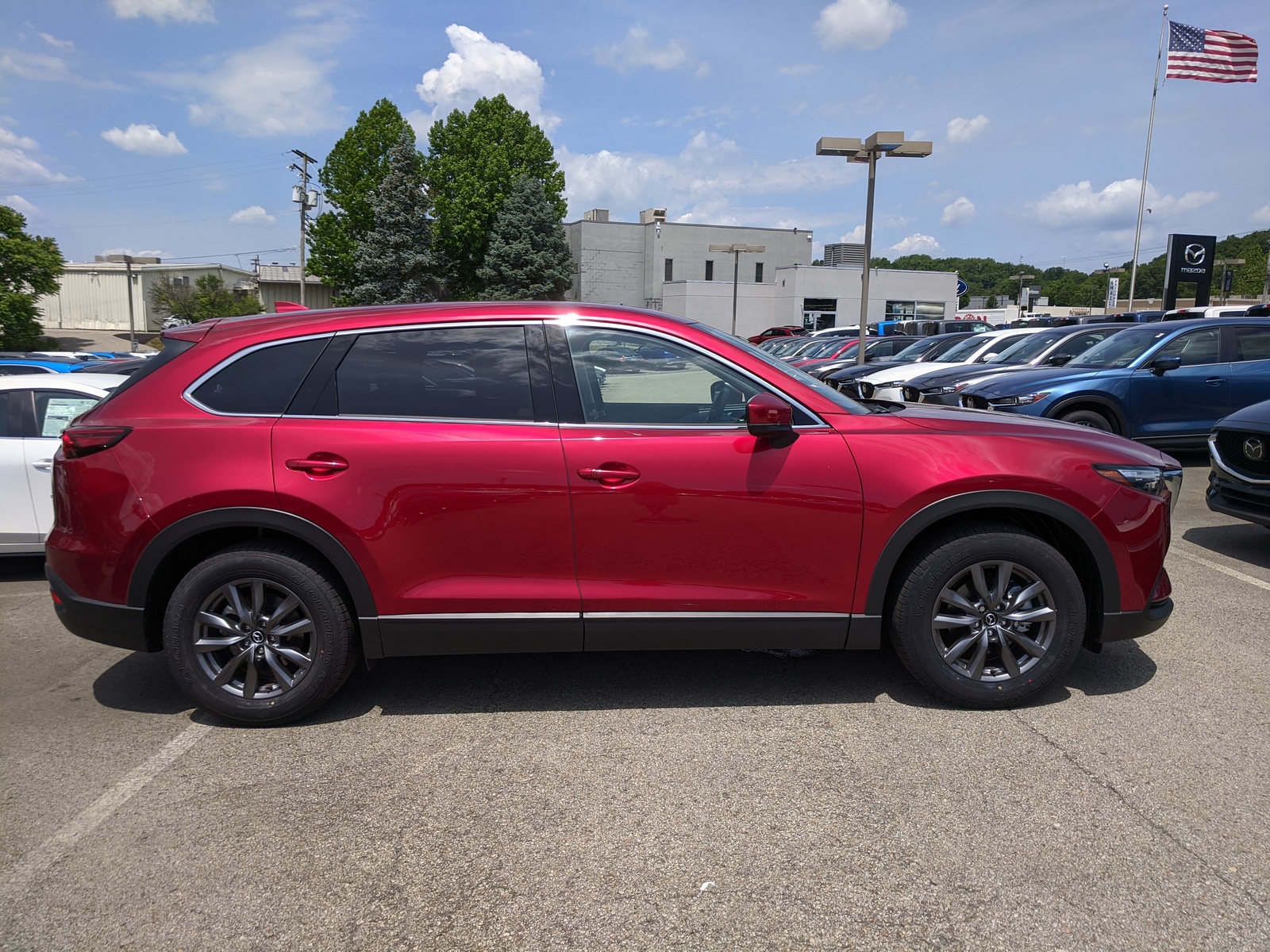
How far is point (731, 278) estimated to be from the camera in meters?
63.3

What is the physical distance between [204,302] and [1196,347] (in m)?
59.7

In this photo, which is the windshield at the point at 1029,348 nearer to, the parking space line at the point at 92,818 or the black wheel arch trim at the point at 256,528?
the black wheel arch trim at the point at 256,528

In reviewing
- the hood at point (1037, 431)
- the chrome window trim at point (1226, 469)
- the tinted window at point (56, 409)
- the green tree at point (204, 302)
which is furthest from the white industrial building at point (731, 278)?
the hood at point (1037, 431)

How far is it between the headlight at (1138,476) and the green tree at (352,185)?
163ft

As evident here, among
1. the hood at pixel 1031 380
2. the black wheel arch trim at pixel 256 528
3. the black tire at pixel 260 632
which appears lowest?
the black tire at pixel 260 632

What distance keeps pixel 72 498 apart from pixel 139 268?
89356 millimetres

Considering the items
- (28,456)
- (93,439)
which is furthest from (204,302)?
(93,439)

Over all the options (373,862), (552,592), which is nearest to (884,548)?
(552,592)

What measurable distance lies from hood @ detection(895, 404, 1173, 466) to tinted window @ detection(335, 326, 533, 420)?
1.74 m

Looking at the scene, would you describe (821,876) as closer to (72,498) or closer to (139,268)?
(72,498)

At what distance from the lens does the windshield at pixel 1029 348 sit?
41.0ft

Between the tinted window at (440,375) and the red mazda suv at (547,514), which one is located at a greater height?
the tinted window at (440,375)

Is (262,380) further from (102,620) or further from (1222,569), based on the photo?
(1222,569)

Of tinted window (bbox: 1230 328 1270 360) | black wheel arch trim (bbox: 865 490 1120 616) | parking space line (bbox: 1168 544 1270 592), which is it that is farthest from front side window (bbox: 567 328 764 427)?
tinted window (bbox: 1230 328 1270 360)
